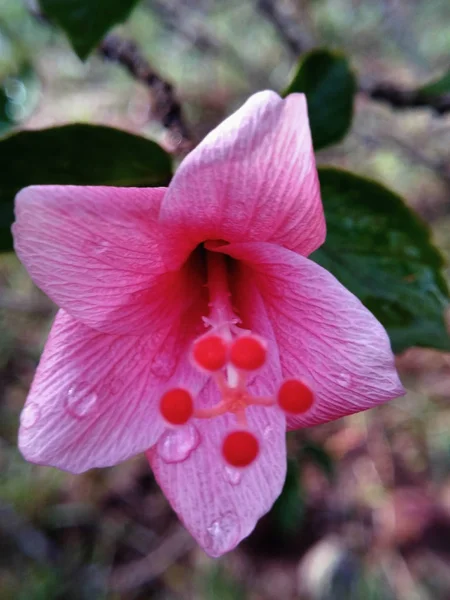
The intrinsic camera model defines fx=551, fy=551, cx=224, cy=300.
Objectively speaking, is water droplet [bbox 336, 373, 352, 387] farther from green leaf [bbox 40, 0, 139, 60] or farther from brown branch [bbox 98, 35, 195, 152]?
green leaf [bbox 40, 0, 139, 60]

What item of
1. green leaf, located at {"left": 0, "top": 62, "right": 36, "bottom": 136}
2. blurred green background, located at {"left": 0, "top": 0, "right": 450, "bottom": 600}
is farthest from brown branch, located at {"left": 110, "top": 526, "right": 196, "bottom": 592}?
green leaf, located at {"left": 0, "top": 62, "right": 36, "bottom": 136}

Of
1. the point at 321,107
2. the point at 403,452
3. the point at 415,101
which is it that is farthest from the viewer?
the point at 403,452

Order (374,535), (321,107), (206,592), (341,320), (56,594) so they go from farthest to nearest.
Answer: (374,535) < (56,594) < (206,592) < (321,107) < (341,320)

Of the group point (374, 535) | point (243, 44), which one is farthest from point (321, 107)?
point (243, 44)

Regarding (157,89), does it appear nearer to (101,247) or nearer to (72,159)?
(72,159)

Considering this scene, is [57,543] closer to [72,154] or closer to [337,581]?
[337,581]

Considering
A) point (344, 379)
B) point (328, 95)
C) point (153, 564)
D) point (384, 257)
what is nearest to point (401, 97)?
point (328, 95)

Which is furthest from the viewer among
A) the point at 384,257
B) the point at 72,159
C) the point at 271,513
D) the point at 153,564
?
the point at 153,564

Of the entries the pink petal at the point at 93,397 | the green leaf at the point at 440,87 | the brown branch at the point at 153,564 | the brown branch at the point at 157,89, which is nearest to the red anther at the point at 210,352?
the pink petal at the point at 93,397
